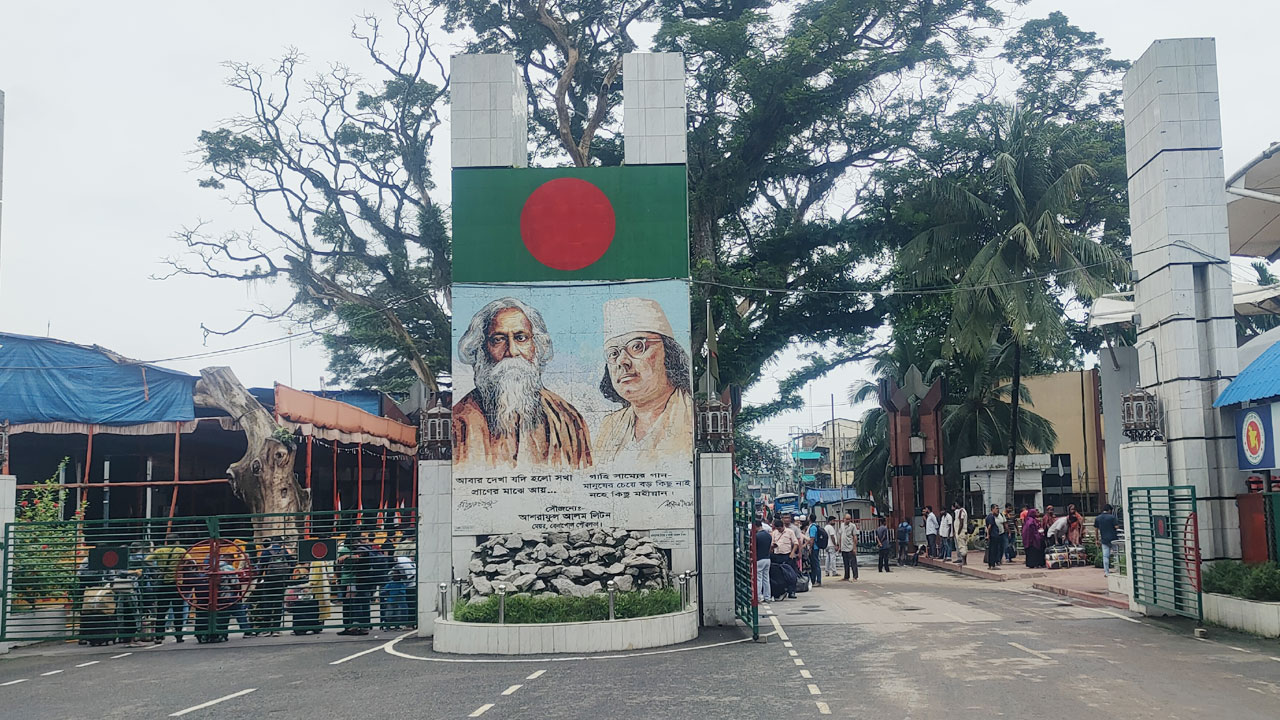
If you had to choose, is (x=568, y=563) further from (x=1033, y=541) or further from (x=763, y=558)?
(x=1033, y=541)

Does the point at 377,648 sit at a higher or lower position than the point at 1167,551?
lower

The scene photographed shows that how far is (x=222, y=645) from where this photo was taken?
60.3 feet

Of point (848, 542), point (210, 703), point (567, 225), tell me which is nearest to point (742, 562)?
point (567, 225)

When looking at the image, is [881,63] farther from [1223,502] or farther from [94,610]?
[94,610]

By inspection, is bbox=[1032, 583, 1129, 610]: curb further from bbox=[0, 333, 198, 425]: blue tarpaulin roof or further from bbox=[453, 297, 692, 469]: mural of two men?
bbox=[0, 333, 198, 425]: blue tarpaulin roof

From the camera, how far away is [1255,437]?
16.9 meters

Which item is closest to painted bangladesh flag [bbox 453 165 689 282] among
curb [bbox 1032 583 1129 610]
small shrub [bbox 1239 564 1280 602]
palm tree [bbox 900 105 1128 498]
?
curb [bbox 1032 583 1129 610]

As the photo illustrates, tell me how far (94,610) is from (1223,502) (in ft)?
61.0

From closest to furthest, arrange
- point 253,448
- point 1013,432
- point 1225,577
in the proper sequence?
point 1225,577 → point 253,448 → point 1013,432

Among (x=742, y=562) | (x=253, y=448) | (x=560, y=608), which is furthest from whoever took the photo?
(x=253, y=448)

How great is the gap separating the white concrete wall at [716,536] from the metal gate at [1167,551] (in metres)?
6.76

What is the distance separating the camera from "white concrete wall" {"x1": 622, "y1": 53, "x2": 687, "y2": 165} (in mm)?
20000

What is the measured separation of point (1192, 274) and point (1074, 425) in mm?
35404

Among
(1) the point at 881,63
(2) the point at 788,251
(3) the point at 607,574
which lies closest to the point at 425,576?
(3) the point at 607,574
